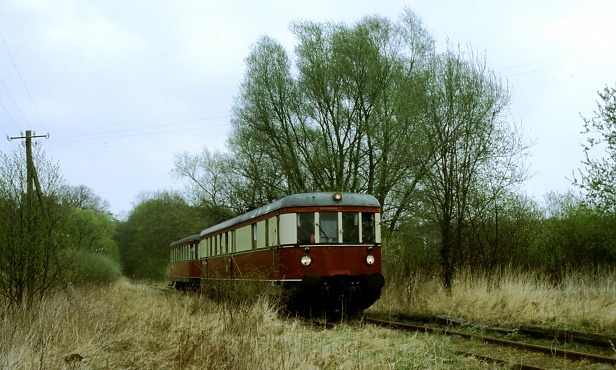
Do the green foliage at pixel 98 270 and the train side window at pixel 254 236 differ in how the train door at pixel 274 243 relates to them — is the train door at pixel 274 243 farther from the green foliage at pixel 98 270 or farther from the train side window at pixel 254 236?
the green foliage at pixel 98 270

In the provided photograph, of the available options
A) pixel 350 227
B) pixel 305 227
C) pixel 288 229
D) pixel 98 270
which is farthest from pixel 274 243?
pixel 98 270

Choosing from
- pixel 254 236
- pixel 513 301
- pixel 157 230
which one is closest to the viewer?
pixel 513 301

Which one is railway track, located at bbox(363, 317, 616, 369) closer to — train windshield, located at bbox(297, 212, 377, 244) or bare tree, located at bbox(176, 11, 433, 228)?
train windshield, located at bbox(297, 212, 377, 244)

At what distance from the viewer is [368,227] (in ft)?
48.6

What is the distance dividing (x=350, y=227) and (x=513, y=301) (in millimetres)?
3595

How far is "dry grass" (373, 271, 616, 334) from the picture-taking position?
12185mm

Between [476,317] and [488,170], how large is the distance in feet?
18.0

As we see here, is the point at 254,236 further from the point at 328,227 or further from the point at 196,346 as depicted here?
the point at 196,346

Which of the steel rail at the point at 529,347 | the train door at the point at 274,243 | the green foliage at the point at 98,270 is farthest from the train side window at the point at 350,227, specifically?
the green foliage at the point at 98,270

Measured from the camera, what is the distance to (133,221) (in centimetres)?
6688

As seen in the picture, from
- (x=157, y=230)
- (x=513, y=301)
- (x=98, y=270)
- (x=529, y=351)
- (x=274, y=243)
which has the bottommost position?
(x=529, y=351)

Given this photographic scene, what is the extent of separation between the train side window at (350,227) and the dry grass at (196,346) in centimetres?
297

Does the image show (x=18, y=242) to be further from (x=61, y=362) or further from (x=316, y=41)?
(x=316, y=41)

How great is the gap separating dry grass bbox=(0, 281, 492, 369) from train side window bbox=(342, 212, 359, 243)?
2.97 meters
